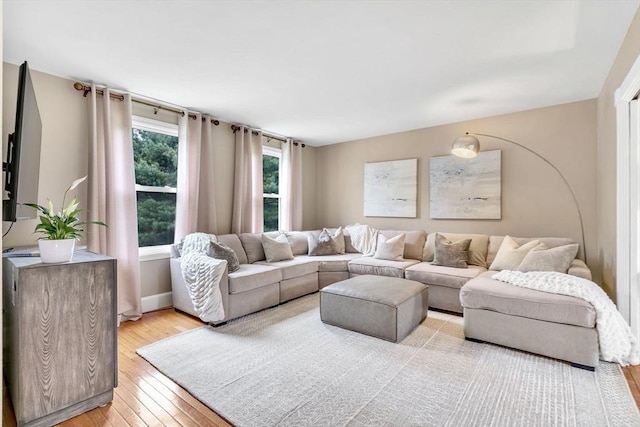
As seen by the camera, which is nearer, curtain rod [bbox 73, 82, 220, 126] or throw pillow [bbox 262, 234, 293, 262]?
curtain rod [bbox 73, 82, 220, 126]

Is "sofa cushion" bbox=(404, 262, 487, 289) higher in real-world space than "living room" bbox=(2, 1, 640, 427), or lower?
lower

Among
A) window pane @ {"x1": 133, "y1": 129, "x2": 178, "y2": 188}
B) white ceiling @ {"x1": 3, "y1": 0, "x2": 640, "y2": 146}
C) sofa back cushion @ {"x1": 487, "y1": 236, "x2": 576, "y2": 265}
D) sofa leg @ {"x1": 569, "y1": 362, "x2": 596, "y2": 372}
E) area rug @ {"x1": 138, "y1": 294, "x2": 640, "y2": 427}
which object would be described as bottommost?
area rug @ {"x1": 138, "y1": 294, "x2": 640, "y2": 427}

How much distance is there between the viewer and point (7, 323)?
77.8 inches

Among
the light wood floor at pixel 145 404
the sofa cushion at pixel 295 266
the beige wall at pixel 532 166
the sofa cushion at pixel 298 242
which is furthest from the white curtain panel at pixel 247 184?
the light wood floor at pixel 145 404

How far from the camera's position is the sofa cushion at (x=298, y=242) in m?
4.77

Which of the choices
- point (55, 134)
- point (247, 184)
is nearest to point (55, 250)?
point (55, 134)

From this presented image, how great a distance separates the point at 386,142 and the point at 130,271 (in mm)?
3953

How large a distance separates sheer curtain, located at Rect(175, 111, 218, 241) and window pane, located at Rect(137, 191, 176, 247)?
0.15m

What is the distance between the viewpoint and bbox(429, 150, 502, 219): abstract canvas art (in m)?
4.16

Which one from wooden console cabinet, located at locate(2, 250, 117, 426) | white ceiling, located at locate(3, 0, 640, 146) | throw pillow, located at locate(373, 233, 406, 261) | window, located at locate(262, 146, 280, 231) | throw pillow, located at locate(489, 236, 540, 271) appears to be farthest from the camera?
window, located at locate(262, 146, 280, 231)

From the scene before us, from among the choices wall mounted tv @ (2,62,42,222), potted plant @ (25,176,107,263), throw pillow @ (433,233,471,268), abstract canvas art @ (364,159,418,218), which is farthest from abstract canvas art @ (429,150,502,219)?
wall mounted tv @ (2,62,42,222)

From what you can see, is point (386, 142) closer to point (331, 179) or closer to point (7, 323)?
point (331, 179)

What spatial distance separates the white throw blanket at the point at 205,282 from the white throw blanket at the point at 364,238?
2313 mm

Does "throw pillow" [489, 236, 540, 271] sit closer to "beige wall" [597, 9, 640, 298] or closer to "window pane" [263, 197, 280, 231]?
"beige wall" [597, 9, 640, 298]
